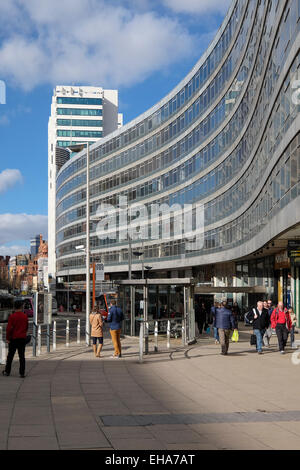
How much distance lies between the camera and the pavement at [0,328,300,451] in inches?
306

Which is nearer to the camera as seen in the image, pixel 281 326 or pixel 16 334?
pixel 16 334

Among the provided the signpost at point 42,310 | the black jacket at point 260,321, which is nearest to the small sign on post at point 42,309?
the signpost at point 42,310

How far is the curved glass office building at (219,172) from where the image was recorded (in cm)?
2842

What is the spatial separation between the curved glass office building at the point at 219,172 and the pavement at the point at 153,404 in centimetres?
982

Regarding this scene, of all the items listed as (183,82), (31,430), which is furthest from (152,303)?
(183,82)

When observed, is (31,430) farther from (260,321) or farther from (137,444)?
(260,321)

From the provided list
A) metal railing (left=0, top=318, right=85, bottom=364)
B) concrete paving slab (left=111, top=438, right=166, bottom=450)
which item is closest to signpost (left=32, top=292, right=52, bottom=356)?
metal railing (left=0, top=318, right=85, bottom=364)

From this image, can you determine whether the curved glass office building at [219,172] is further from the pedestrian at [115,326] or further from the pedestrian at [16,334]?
the pedestrian at [16,334]

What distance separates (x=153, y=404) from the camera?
35.4 ft

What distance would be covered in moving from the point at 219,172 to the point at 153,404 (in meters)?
40.9

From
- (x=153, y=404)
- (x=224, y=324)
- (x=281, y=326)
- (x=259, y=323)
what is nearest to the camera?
(x=153, y=404)

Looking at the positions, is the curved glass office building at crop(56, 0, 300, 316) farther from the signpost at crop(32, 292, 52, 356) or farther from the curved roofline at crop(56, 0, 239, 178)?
the signpost at crop(32, 292, 52, 356)

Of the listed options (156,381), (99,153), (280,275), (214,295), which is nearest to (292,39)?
(156,381)

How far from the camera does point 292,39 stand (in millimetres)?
25156
